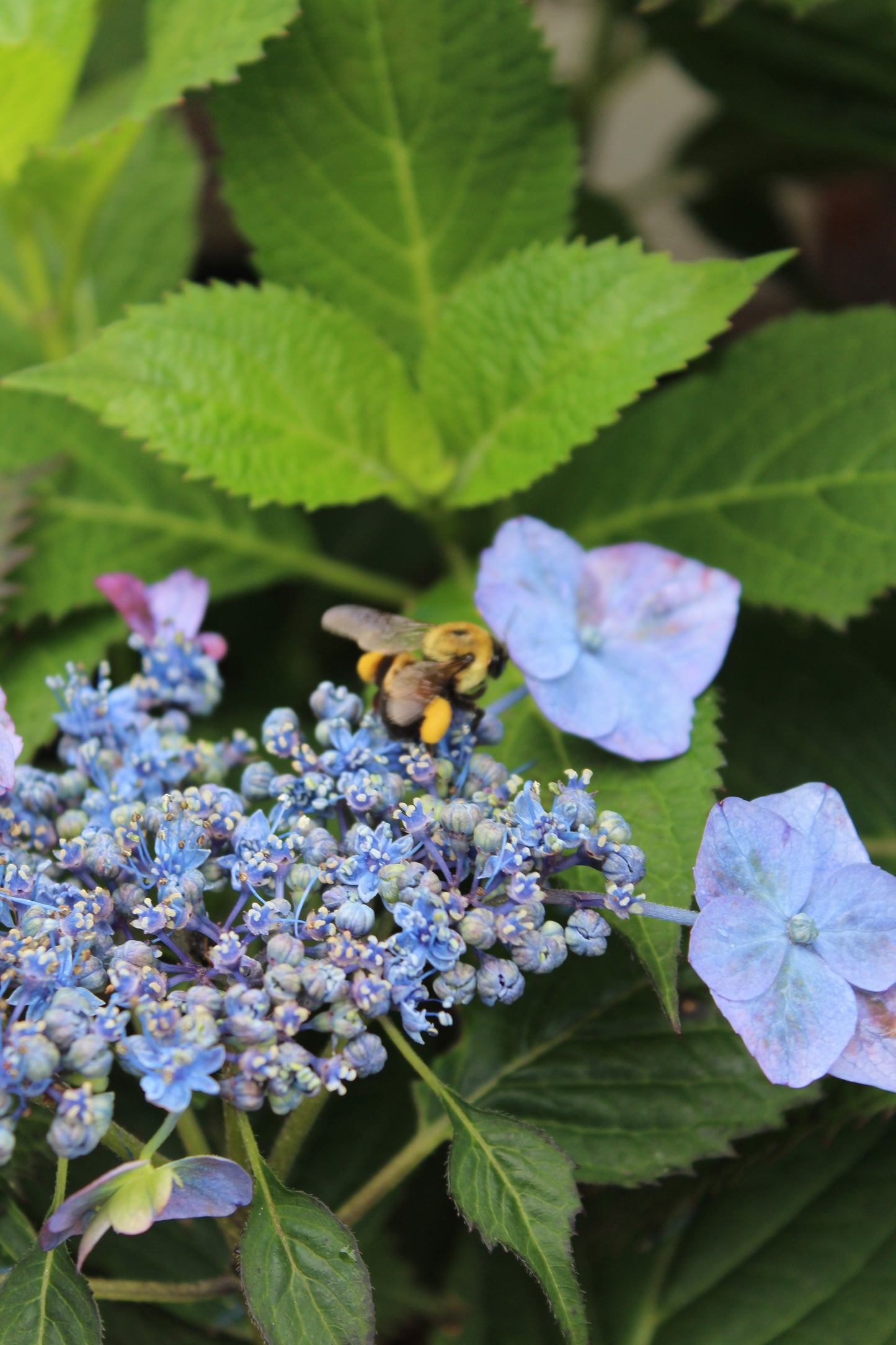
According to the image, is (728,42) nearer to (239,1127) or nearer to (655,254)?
(655,254)

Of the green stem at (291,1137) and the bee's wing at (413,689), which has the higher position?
the bee's wing at (413,689)

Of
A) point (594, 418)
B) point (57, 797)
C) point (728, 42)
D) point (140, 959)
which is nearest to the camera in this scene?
point (140, 959)

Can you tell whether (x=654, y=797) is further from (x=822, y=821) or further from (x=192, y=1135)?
(x=192, y=1135)

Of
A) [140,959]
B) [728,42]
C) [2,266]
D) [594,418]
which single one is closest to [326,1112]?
[140,959]

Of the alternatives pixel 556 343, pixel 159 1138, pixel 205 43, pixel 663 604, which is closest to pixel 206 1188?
pixel 159 1138

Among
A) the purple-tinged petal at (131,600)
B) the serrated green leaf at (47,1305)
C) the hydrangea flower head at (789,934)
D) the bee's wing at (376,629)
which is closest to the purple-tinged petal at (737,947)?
the hydrangea flower head at (789,934)

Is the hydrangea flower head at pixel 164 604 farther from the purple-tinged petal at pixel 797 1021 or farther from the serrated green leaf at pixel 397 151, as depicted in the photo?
the purple-tinged petal at pixel 797 1021
